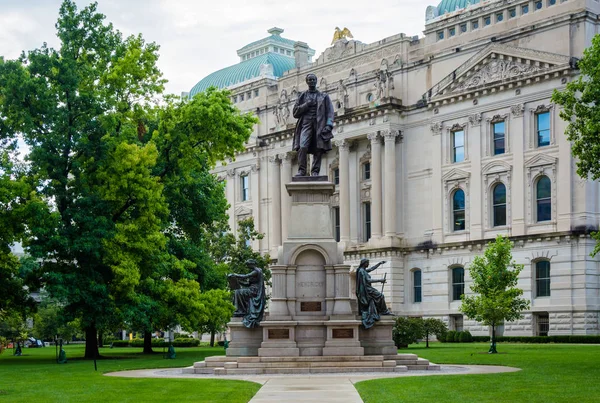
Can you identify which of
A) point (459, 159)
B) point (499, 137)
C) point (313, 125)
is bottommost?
point (313, 125)

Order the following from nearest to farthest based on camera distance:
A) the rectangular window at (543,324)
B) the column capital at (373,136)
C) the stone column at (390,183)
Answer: the rectangular window at (543,324) < the stone column at (390,183) < the column capital at (373,136)

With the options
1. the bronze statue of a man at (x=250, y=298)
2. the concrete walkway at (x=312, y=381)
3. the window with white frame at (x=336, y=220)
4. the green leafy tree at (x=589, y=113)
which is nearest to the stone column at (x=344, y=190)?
the window with white frame at (x=336, y=220)

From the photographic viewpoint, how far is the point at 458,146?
71.2 m

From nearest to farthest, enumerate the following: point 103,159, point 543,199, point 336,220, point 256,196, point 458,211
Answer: point 103,159, point 543,199, point 458,211, point 336,220, point 256,196

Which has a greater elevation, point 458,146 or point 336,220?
point 458,146

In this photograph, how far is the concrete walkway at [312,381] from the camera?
774 inches

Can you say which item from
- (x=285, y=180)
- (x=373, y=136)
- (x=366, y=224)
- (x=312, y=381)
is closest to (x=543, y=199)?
(x=373, y=136)

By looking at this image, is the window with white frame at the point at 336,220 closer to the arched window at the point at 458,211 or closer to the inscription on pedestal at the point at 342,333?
the arched window at the point at 458,211

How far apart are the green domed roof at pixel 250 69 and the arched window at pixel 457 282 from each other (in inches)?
1244

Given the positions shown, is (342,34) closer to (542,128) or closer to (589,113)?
(542,128)

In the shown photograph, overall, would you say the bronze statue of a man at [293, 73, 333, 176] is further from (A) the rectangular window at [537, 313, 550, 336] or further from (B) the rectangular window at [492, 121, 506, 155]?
(B) the rectangular window at [492, 121, 506, 155]

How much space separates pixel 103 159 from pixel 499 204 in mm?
32990

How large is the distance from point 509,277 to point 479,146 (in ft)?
77.8

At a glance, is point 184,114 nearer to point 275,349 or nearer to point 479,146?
point 275,349
